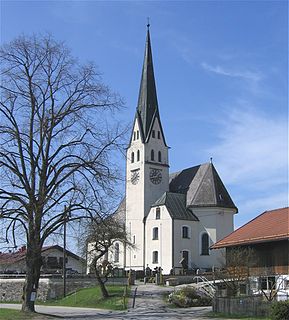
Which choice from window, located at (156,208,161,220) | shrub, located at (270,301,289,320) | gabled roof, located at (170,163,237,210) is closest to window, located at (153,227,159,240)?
window, located at (156,208,161,220)

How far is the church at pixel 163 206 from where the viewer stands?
6225 cm

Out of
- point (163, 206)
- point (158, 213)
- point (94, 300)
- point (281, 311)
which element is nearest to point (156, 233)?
point (158, 213)

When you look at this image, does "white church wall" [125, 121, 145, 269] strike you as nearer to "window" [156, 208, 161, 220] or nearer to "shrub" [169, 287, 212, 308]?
"window" [156, 208, 161, 220]

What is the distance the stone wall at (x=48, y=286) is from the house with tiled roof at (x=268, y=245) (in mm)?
12723

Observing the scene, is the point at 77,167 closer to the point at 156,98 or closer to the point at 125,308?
the point at 125,308

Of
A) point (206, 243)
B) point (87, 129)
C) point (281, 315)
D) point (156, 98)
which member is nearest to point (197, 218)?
point (206, 243)

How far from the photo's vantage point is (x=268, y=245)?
34.8 m

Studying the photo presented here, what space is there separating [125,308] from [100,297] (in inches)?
218

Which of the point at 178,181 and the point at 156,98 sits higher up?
the point at 156,98

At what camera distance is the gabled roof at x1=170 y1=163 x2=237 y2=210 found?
63.8m

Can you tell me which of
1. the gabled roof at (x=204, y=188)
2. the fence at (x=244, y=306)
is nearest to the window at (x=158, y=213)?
the gabled roof at (x=204, y=188)

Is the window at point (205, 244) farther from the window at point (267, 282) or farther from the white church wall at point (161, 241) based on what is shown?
the window at point (267, 282)

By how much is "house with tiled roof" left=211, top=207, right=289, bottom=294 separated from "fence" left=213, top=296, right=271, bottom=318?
4946mm

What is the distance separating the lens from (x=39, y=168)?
3009 centimetres
